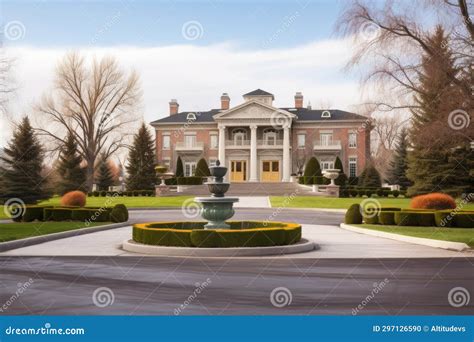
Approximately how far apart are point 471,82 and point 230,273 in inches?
409

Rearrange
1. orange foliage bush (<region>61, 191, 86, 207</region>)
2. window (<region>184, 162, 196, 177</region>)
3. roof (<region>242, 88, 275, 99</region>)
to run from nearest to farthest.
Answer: orange foliage bush (<region>61, 191, 86, 207</region>) → roof (<region>242, 88, 275, 99</region>) → window (<region>184, 162, 196, 177</region>)

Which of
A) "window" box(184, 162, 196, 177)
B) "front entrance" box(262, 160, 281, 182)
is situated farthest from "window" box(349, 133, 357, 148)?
"window" box(184, 162, 196, 177)

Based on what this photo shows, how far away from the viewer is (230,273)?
11.4 meters

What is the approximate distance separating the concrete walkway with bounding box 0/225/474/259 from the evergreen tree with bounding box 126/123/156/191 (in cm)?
4171

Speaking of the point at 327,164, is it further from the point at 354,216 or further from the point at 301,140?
the point at 354,216

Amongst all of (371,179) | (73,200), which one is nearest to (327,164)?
(371,179)

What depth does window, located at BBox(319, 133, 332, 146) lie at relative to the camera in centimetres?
6662

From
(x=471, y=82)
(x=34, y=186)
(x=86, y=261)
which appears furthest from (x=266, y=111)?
(x=86, y=261)

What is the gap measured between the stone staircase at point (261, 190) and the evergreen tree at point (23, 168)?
13633mm

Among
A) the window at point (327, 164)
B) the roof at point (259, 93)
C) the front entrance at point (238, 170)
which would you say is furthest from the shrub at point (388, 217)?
the roof at point (259, 93)

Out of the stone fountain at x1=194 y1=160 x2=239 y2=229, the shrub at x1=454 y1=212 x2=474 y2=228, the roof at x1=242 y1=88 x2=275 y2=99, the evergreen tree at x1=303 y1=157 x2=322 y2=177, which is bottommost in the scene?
the shrub at x1=454 y1=212 x2=474 y2=228

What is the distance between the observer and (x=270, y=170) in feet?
220

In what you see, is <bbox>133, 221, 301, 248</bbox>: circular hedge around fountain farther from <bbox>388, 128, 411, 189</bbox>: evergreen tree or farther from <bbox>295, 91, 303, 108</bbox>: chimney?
<bbox>295, 91, 303, 108</bbox>: chimney

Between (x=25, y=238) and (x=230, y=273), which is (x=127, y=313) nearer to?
(x=230, y=273)
